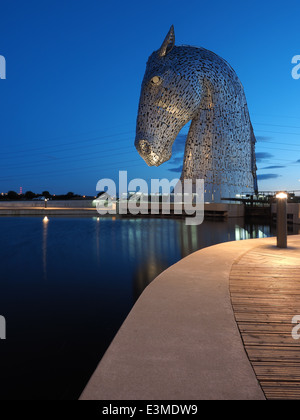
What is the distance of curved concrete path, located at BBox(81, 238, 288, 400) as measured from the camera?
1768 millimetres

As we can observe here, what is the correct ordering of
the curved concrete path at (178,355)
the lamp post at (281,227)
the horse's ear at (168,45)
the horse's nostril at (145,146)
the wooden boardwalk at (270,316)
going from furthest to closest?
the horse's nostril at (145,146) → the horse's ear at (168,45) → the lamp post at (281,227) → the wooden boardwalk at (270,316) → the curved concrete path at (178,355)

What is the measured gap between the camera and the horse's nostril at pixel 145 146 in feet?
63.7

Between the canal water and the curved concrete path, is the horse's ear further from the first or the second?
the curved concrete path

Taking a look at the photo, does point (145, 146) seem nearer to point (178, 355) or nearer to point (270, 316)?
point (270, 316)

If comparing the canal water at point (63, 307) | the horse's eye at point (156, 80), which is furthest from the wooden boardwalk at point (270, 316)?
the horse's eye at point (156, 80)

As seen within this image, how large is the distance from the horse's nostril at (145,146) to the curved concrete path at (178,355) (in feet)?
54.2

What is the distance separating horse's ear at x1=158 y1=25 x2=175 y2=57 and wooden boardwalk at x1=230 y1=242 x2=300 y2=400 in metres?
16.6

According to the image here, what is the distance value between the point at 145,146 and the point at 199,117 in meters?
4.31

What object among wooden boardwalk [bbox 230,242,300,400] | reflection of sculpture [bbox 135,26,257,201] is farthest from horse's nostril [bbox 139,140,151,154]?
wooden boardwalk [bbox 230,242,300,400]

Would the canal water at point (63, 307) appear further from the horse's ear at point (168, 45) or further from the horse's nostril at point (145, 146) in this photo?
the horse's ear at point (168, 45)

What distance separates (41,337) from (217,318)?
6.22ft

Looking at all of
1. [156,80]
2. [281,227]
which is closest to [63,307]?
[281,227]
